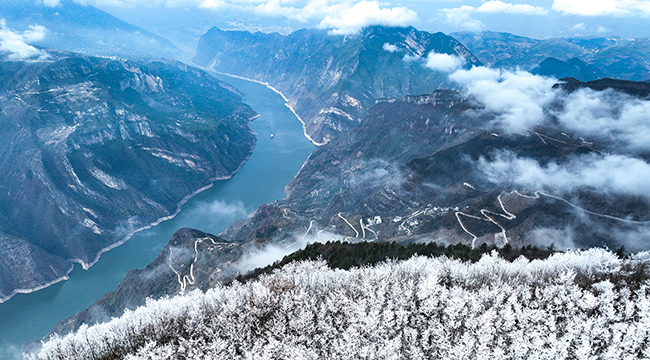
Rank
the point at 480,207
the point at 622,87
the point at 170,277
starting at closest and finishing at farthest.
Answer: the point at 170,277 → the point at 480,207 → the point at 622,87

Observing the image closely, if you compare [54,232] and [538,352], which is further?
[54,232]

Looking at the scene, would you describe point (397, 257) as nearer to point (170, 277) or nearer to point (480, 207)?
point (480, 207)

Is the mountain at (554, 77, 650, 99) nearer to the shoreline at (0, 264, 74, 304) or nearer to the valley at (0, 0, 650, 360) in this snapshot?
the valley at (0, 0, 650, 360)

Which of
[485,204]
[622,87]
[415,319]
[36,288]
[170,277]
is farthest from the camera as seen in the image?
[622,87]

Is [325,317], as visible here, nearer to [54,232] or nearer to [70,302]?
[70,302]

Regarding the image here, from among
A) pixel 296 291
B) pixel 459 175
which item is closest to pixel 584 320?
pixel 296 291

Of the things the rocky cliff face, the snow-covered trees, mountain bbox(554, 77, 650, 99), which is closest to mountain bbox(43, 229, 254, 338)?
the rocky cliff face

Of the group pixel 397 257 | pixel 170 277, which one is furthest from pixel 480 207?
pixel 170 277

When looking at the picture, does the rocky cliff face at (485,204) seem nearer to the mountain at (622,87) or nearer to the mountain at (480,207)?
the mountain at (480,207)

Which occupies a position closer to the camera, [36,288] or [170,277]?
[170,277]
